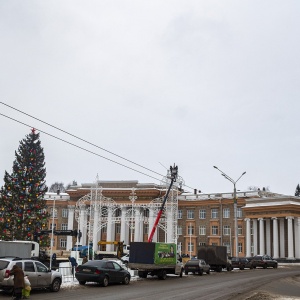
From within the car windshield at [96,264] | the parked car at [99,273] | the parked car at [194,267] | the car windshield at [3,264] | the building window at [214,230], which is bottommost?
the parked car at [194,267]

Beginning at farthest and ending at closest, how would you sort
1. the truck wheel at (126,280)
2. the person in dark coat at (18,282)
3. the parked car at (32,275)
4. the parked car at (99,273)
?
the truck wheel at (126,280) < the parked car at (99,273) < the parked car at (32,275) < the person in dark coat at (18,282)

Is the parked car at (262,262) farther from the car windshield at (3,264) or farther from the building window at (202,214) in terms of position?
the car windshield at (3,264)

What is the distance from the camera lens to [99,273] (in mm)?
25938

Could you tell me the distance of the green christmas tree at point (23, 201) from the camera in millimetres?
57781

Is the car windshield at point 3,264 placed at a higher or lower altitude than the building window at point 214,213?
lower

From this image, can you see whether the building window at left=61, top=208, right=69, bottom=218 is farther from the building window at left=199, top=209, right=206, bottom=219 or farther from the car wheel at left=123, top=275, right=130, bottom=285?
the car wheel at left=123, top=275, right=130, bottom=285

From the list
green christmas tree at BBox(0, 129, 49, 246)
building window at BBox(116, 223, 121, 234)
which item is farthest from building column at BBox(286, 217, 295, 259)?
green christmas tree at BBox(0, 129, 49, 246)

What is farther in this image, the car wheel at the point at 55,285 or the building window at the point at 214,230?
the building window at the point at 214,230

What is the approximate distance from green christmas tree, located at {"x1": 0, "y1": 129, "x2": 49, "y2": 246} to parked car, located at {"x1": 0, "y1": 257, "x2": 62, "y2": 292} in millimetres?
34206

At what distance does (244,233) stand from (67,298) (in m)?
72.4

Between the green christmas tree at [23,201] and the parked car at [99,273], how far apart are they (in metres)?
30.4

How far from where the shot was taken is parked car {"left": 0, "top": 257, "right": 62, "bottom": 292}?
1995cm

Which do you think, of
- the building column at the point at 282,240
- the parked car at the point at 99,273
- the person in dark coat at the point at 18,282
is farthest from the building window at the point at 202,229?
the person in dark coat at the point at 18,282

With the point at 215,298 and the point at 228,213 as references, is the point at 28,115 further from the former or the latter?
the point at 228,213
